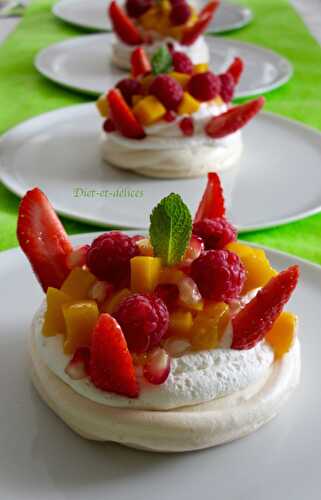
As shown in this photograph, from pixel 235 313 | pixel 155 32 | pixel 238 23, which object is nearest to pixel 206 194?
pixel 235 313

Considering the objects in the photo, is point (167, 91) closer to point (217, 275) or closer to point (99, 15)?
point (217, 275)

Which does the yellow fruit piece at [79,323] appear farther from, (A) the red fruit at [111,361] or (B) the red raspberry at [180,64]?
(B) the red raspberry at [180,64]

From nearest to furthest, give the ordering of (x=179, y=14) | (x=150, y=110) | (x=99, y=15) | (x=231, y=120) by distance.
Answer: (x=150, y=110)
(x=231, y=120)
(x=179, y=14)
(x=99, y=15)

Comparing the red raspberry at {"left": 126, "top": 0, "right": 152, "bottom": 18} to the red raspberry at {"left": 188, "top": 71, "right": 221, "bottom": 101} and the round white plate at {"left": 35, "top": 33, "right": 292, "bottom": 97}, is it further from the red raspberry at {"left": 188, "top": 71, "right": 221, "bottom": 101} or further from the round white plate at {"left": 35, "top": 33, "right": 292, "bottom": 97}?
the red raspberry at {"left": 188, "top": 71, "right": 221, "bottom": 101}

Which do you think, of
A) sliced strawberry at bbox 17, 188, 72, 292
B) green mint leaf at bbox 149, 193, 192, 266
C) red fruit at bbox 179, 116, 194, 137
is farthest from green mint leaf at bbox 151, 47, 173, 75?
green mint leaf at bbox 149, 193, 192, 266

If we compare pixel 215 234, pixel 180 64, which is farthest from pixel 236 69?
pixel 215 234

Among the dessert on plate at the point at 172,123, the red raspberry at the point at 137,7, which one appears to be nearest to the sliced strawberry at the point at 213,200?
the dessert on plate at the point at 172,123
